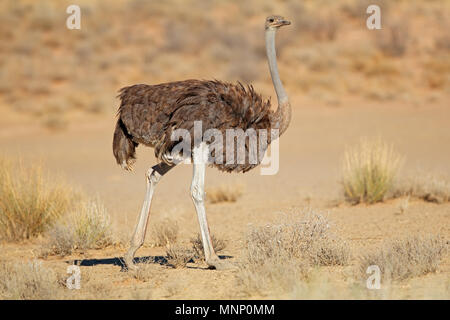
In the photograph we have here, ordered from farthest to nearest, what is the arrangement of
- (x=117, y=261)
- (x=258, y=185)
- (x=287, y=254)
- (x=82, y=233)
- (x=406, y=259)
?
1. (x=258, y=185)
2. (x=82, y=233)
3. (x=117, y=261)
4. (x=287, y=254)
5. (x=406, y=259)

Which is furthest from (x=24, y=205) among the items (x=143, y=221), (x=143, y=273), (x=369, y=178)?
(x=369, y=178)

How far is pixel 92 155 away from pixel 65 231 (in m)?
10.4

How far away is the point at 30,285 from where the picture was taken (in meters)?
5.74

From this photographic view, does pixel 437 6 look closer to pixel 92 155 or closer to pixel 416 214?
pixel 92 155

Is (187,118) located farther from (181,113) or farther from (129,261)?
(129,261)

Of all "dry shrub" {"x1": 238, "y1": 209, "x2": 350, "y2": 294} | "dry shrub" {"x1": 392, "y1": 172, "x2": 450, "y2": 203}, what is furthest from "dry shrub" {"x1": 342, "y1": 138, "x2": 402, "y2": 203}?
"dry shrub" {"x1": 238, "y1": 209, "x2": 350, "y2": 294}

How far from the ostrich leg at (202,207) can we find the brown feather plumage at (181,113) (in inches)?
6.8

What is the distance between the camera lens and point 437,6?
1203 inches

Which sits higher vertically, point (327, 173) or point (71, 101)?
point (71, 101)


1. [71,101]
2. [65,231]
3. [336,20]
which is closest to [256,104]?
[65,231]

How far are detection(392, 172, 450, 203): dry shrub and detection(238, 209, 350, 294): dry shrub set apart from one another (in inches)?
135

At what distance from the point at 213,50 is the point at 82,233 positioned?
63.8 ft

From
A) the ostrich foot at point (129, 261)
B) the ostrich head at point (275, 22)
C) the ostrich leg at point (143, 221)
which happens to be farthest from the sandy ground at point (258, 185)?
the ostrich head at point (275, 22)

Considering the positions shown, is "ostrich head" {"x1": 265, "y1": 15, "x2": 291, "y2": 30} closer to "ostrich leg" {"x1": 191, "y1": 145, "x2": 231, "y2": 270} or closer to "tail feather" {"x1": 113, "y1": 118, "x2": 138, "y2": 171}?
"ostrich leg" {"x1": 191, "y1": 145, "x2": 231, "y2": 270}
